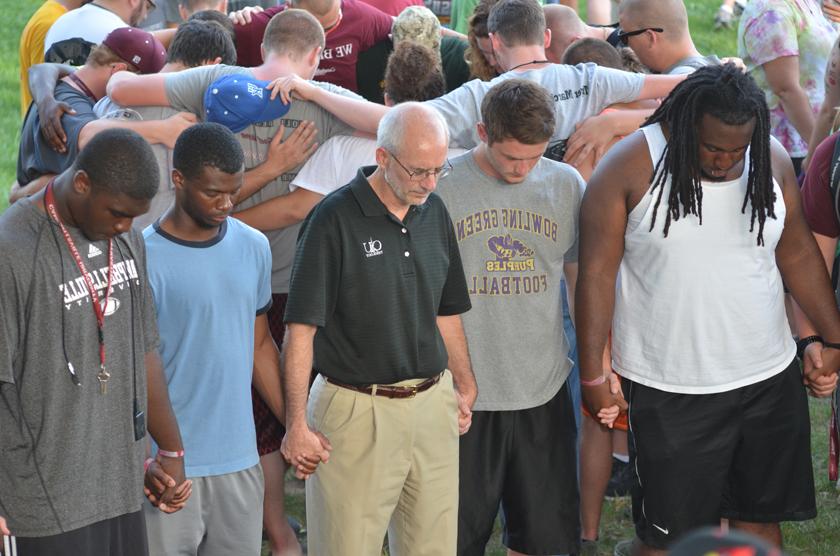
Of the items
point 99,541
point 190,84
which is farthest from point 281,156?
point 99,541

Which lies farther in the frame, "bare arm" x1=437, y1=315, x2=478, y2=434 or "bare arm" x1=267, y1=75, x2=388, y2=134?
"bare arm" x1=267, y1=75, x2=388, y2=134

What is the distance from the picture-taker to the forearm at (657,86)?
5.23m

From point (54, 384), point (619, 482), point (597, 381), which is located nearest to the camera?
point (54, 384)

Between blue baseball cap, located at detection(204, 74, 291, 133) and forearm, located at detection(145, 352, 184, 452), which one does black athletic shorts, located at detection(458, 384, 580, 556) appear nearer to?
forearm, located at detection(145, 352, 184, 452)

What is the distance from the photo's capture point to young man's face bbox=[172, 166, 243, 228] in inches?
159

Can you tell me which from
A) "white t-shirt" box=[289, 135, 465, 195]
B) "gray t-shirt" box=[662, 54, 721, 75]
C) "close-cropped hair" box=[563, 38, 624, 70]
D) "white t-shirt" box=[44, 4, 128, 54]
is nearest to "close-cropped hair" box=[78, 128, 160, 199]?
"white t-shirt" box=[289, 135, 465, 195]

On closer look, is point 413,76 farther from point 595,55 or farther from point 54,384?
point 54,384

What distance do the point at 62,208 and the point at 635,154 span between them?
6.78ft

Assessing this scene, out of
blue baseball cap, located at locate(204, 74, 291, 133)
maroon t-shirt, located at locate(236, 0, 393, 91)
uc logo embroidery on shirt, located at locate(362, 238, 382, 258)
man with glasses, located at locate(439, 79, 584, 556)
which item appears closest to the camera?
uc logo embroidery on shirt, located at locate(362, 238, 382, 258)

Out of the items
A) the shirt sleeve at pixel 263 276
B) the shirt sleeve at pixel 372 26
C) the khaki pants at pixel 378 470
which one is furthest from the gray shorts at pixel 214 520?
the shirt sleeve at pixel 372 26

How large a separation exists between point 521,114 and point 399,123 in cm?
51

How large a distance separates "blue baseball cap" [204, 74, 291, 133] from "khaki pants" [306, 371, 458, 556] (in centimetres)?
132

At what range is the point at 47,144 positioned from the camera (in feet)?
17.6

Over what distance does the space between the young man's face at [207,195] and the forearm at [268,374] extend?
0.56m
